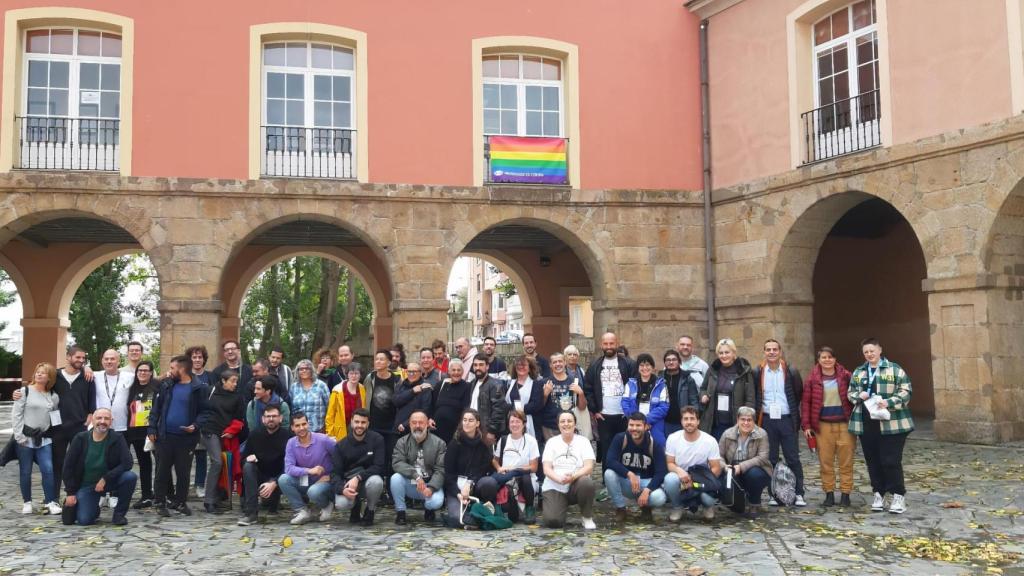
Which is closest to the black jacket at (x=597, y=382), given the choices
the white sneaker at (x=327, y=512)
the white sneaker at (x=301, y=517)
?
the white sneaker at (x=327, y=512)

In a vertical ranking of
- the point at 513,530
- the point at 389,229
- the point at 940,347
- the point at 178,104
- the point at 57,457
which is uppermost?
the point at 178,104

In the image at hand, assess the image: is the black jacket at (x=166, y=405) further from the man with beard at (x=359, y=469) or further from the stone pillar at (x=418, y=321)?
the stone pillar at (x=418, y=321)

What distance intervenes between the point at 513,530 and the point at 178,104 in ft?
28.6

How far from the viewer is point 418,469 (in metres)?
7.65

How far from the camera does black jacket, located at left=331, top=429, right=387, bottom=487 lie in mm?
7551

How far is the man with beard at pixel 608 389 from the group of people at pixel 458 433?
19 millimetres

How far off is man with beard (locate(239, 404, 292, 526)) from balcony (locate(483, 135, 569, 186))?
6.92 meters

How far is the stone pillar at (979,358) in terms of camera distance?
11008 mm

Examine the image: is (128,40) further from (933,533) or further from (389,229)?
(933,533)

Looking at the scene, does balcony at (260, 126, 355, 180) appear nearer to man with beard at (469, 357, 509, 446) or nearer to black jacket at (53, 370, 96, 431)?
black jacket at (53, 370, 96, 431)

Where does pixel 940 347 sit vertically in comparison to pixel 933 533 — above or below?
above

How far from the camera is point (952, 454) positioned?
34.2 feet

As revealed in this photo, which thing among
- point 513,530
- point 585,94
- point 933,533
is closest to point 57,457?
point 513,530

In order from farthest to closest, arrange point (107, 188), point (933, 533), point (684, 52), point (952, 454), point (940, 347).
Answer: point (684, 52)
point (107, 188)
point (940, 347)
point (952, 454)
point (933, 533)
